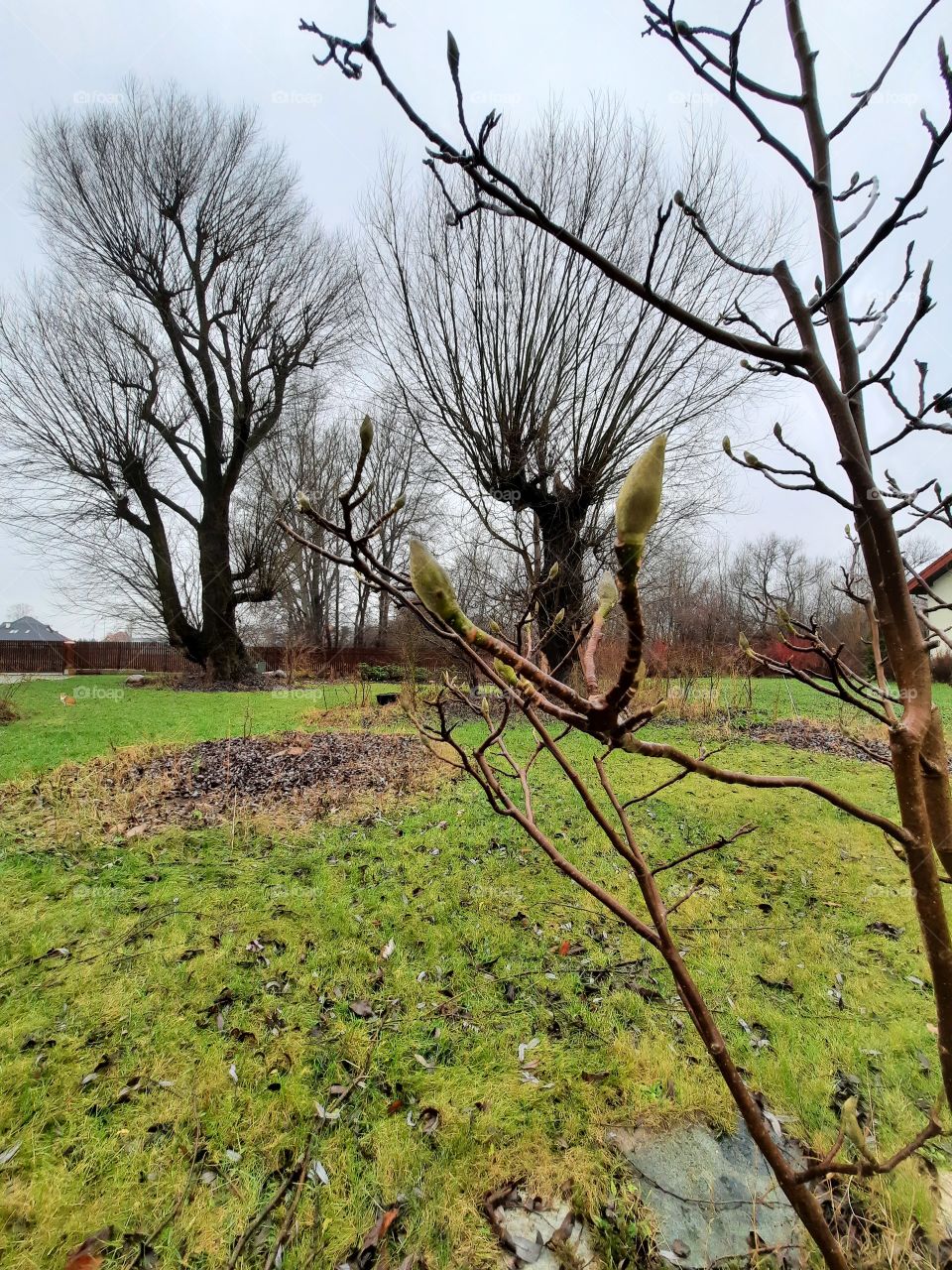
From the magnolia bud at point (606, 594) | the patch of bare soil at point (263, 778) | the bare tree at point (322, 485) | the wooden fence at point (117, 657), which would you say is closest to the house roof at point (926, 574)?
the magnolia bud at point (606, 594)

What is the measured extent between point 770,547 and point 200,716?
33.7m

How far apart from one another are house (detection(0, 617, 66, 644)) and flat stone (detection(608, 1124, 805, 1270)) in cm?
3879

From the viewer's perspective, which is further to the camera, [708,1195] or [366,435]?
[708,1195]

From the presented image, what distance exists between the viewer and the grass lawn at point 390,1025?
159cm

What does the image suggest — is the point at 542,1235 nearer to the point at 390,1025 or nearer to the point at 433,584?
the point at 390,1025

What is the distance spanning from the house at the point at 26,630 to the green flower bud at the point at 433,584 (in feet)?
129

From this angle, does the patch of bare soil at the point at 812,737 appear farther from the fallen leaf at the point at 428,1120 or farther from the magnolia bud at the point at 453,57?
the magnolia bud at the point at 453,57

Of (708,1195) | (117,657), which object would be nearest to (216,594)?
(117,657)

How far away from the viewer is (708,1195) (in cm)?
161

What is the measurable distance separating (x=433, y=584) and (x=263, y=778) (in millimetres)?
5650

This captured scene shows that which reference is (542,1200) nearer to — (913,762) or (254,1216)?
(254,1216)

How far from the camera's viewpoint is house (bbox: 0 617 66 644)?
3241cm

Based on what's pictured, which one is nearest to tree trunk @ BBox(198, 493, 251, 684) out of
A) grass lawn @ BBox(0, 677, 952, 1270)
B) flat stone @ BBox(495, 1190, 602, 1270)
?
grass lawn @ BBox(0, 677, 952, 1270)

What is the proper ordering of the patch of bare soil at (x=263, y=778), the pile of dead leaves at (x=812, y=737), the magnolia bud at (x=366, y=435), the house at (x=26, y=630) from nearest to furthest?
the magnolia bud at (x=366, y=435) → the patch of bare soil at (x=263, y=778) → the pile of dead leaves at (x=812, y=737) → the house at (x=26, y=630)
